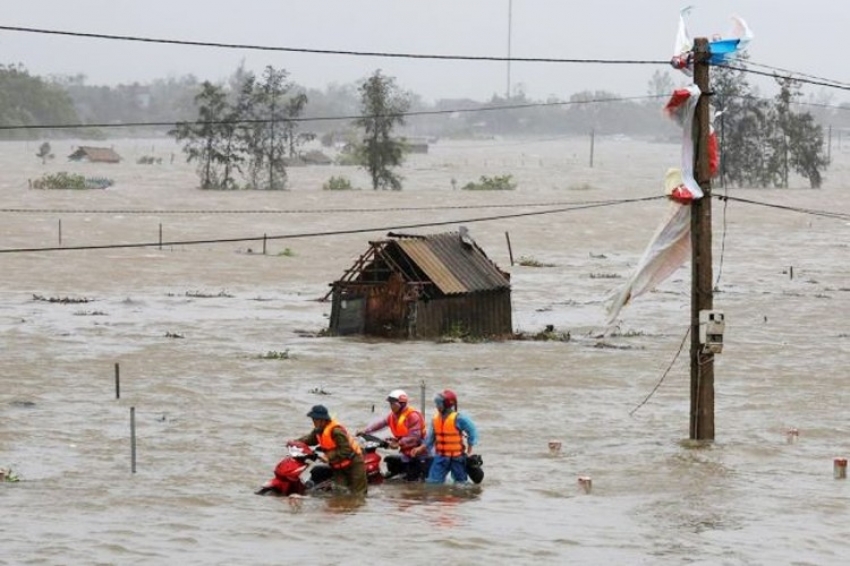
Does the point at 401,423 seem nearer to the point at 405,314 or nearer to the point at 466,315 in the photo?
the point at 405,314

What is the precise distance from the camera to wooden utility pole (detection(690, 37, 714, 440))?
23516mm

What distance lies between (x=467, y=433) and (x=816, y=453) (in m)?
6.44

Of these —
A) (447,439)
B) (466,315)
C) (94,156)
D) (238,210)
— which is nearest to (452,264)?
(466,315)

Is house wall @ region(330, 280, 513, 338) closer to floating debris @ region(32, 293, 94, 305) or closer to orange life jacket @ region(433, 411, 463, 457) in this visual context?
floating debris @ region(32, 293, 94, 305)

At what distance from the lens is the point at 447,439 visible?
20594 millimetres

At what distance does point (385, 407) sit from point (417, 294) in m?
8.88

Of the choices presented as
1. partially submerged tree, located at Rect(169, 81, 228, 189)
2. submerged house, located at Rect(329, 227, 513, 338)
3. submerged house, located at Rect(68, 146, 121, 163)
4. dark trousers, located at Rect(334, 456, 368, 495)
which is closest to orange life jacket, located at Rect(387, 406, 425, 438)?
dark trousers, located at Rect(334, 456, 368, 495)

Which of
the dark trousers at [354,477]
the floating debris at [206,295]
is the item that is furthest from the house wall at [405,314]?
the dark trousers at [354,477]

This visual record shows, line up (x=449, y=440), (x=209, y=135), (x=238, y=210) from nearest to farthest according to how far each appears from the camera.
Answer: (x=449, y=440) < (x=238, y=210) < (x=209, y=135)

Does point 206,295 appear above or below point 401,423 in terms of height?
above

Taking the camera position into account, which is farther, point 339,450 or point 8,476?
point 8,476

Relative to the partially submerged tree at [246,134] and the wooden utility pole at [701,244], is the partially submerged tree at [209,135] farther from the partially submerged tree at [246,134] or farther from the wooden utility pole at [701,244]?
the wooden utility pole at [701,244]

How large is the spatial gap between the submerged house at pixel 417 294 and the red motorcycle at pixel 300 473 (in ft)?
53.7

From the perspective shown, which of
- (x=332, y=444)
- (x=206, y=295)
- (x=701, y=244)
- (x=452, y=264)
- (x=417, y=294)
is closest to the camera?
(x=332, y=444)
